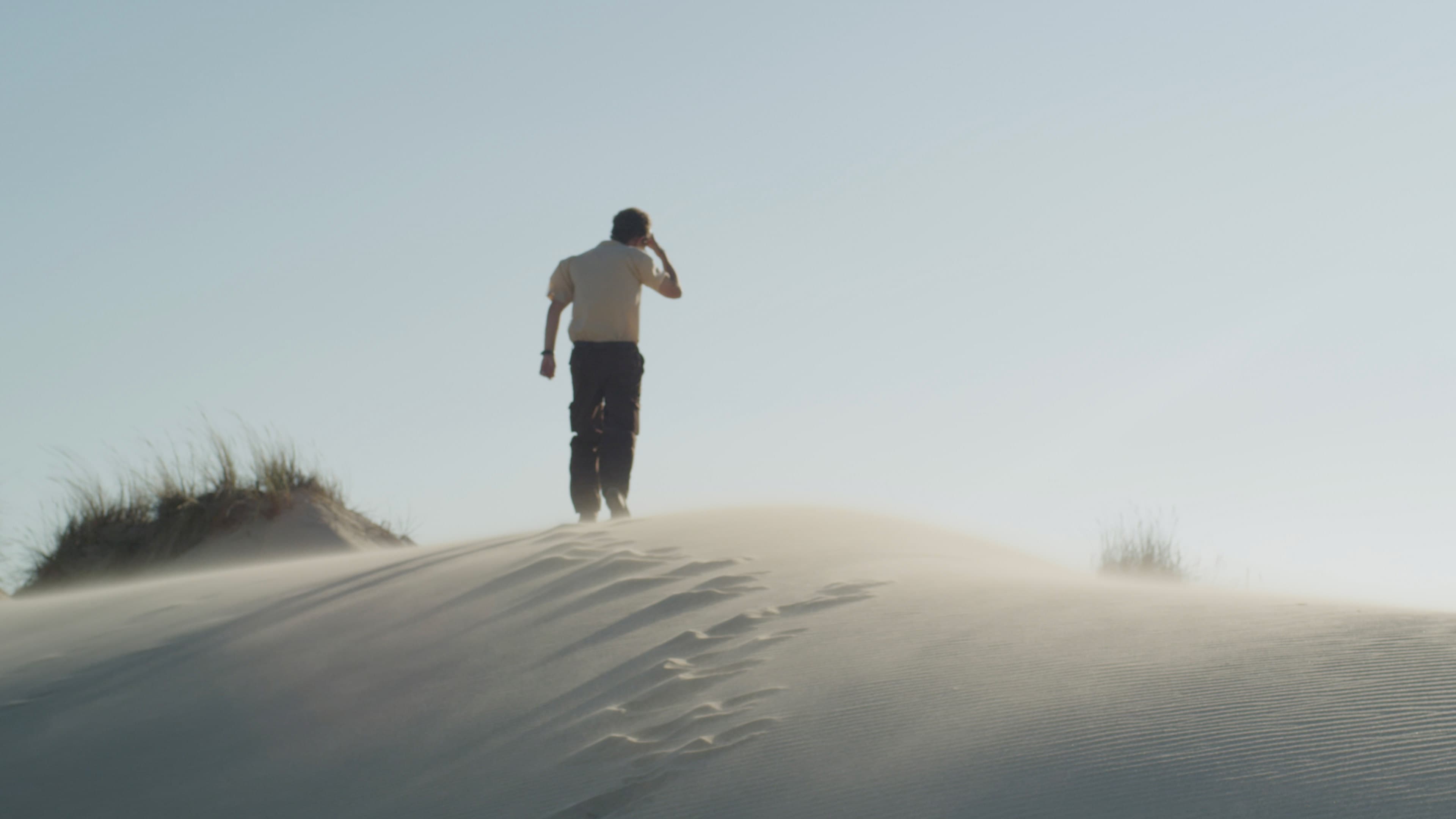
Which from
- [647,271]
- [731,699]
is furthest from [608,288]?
[731,699]

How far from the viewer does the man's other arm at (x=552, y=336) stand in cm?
681

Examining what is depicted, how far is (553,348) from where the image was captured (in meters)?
6.87

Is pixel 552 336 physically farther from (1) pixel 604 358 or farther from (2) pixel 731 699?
(2) pixel 731 699

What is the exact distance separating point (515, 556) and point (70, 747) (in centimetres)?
195

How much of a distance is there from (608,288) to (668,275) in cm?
40

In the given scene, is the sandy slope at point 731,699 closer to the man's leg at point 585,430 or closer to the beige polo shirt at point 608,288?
the man's leg at point 585,430

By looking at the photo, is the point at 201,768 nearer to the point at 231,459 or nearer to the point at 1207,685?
the point at 1207,685

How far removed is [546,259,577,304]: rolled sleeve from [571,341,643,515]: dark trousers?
299 mm

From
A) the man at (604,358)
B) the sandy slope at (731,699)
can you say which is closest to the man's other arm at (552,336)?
the man at (604,358)

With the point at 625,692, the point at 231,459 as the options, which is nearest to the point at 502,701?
the point at 625,692

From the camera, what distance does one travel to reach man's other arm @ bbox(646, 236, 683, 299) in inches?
272

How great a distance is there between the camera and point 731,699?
3.20 metres

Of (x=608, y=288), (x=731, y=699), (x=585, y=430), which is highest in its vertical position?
(x=608, y=288)

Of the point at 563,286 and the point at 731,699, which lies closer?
the point at 731,699
